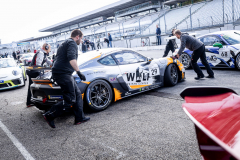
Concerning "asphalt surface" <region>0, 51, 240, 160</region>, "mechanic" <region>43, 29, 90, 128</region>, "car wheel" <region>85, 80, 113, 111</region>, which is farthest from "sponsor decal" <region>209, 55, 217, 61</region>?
"mechanic" <region>43, 29, 90, 128</region>

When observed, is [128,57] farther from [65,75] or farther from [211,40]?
[211,40]

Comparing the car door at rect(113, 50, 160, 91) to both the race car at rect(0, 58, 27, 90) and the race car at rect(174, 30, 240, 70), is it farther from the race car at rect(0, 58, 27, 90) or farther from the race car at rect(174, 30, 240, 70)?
the race car at rect(0, 58, 27, 90)

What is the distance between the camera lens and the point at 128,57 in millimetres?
5125

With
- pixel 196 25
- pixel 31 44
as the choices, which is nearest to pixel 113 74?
pixel 196 25

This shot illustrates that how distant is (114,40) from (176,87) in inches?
816

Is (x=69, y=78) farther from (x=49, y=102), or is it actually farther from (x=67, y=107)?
(x=49, y=102)

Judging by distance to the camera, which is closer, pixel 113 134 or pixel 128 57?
pixel 113 134

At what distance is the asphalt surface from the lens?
8.67ft

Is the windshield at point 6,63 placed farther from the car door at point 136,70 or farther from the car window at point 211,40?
the car window at point 211,40

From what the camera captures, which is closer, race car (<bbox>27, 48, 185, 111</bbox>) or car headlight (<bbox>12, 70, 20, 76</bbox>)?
race car (<bbox>27, 48, 185, 111</bbox>)

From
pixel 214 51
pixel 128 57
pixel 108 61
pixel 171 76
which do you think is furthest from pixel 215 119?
pixel 214 51

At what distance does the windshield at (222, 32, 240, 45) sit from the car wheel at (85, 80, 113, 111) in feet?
16.0

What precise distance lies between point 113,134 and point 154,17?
2629cm

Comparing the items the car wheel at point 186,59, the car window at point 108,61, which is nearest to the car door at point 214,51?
the car wheel at point 186,59
